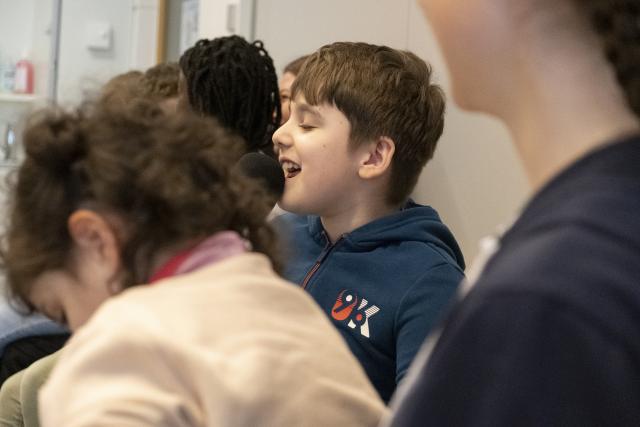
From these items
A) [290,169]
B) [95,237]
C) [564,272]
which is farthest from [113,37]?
[564,272]

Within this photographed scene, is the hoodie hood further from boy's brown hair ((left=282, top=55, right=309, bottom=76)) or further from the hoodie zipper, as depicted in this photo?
boy's brown hair ((left=282, top=55, right=309, bottom=76))

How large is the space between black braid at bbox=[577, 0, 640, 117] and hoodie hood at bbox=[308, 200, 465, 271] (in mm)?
1030

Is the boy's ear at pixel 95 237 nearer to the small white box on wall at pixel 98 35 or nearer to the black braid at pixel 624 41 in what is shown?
the black braid at pixel 624 41

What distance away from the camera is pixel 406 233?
5.32 ft

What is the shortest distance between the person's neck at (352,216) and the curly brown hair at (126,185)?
757 millimetres

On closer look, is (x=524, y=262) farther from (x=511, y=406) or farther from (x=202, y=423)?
(x=202, y=423)

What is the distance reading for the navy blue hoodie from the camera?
1.47 meters

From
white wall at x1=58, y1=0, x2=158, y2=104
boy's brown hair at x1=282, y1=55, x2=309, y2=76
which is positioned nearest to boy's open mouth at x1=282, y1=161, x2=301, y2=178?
boy's brown hair at x1=282, y1=55, x2=309, y2=76

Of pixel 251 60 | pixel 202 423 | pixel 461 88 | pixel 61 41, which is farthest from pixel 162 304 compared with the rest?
pixel 61 41

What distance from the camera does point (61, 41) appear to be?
4602 mm

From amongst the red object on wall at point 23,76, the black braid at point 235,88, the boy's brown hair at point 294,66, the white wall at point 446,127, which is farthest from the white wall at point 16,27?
the black braid at point 235,88

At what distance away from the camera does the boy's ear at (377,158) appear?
1.73 metres

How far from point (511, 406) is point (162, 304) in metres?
0.37

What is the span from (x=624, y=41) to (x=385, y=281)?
101 centimetres
